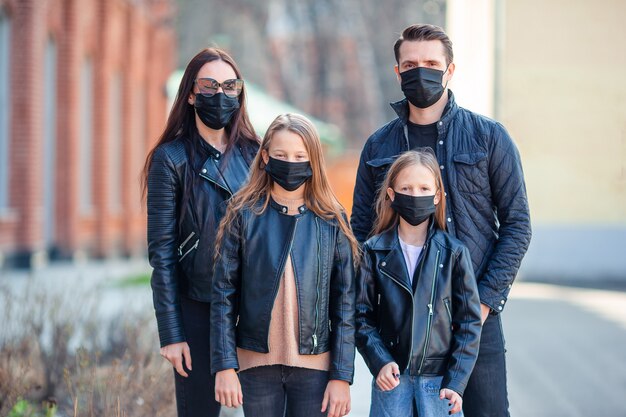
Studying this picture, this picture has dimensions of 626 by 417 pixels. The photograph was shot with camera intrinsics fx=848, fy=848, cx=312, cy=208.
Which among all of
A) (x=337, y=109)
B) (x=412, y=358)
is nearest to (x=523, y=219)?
(x=412, y=358)

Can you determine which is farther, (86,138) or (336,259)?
(86,138)

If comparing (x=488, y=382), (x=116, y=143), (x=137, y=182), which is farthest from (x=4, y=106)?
(x=488, y=382)

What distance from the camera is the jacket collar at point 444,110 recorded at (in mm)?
3574

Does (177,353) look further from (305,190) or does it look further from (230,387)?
(305,190)

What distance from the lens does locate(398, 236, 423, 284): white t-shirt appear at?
3490 millimetres

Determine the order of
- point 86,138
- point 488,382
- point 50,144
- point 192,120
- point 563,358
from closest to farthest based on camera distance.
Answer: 1. point 488,382
2. point 192,120
3. point 563,358
4. point 50,144
5. point 86,138

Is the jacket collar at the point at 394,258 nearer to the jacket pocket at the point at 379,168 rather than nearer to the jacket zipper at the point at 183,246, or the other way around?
the jacket pocket at the point at 379,168

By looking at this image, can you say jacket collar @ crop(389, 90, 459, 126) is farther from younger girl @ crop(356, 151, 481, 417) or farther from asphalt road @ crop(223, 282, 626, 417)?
asphalt road @ crop(223, 282, 626, 417)

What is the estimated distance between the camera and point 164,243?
141 inches

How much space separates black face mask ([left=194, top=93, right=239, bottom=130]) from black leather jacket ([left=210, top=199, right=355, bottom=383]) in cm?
57

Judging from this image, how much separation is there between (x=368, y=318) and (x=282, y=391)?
18.3 inches

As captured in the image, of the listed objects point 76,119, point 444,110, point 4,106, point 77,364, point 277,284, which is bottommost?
point 77,364

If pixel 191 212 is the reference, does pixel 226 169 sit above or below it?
above

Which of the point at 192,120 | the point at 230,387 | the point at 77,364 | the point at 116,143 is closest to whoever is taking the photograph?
the point at 230,387
